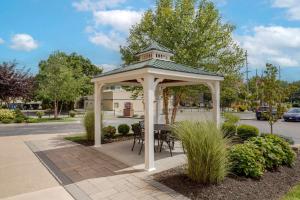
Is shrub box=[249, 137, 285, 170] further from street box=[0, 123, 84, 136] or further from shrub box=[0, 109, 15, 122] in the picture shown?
shrub box=[0, 109, 15, 122]

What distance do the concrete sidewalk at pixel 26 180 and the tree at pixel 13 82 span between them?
16591mm

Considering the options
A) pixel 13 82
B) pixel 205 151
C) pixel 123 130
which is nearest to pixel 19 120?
pixel 13 82

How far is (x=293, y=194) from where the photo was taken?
5621 mm

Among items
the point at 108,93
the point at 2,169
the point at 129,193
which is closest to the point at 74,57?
the point at 108,93

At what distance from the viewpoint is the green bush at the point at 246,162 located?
20.6ft

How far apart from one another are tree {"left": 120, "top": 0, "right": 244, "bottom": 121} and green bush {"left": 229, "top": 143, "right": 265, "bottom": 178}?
21.4ft

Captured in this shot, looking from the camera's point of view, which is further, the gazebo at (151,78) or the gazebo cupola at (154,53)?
the gazebo cupola at (154,53)

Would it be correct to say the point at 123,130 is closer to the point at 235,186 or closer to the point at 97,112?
the point at 97,112

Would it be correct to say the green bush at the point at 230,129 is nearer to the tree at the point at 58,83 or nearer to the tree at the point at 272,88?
the tree at the point at 272,88

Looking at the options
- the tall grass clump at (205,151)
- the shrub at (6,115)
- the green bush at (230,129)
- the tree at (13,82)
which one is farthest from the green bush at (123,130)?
the tree at (13,82)

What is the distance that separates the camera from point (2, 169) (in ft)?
25.0

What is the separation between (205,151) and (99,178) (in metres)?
2.70

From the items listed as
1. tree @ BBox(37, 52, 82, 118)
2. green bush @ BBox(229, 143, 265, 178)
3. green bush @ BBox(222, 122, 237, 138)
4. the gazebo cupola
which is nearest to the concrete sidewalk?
green bush @ BBox(229, 143, 265, 178)

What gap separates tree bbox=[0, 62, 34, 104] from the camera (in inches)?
945
